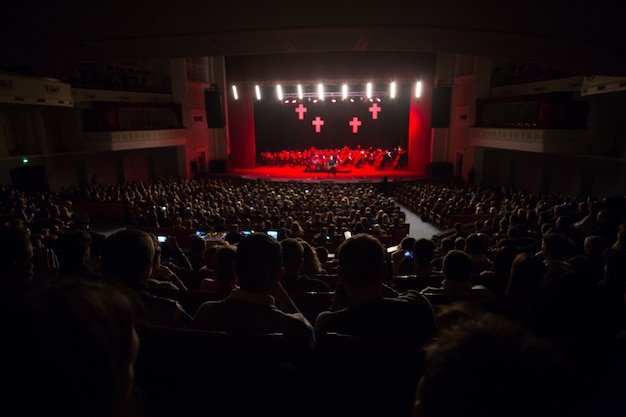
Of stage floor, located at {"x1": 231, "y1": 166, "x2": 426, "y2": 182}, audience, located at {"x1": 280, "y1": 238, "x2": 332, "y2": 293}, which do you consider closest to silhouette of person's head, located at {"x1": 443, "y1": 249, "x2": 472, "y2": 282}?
audience, located at {"x1": 280, "y1": 238, "x2": 332, "y2": 293}

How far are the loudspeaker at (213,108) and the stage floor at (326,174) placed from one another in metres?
3.19

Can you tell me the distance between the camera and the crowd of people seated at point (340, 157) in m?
24.2

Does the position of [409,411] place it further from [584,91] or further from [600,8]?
[584,91]

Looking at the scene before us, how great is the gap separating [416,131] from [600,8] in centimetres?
2107

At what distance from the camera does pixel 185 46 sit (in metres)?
3.63

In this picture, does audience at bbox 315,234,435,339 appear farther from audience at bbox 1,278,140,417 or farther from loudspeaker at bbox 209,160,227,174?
loudspeaker at bbox 209,160,227,174

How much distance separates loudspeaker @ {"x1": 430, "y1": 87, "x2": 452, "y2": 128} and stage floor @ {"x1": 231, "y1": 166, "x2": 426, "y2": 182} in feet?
10.6

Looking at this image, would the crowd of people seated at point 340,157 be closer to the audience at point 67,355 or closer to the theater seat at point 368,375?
the theater seat at point 368,375

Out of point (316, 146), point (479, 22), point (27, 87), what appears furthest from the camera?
point (316, 146)

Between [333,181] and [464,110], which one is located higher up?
[464,110]

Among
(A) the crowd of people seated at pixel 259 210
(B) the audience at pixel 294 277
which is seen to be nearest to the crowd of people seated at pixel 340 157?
(A) the crowd of people seated at pixel 259 210

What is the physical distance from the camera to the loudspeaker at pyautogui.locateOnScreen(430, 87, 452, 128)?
18.6 metres

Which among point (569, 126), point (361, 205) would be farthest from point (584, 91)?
point (361, 205)

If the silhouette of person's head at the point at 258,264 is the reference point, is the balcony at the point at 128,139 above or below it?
above
